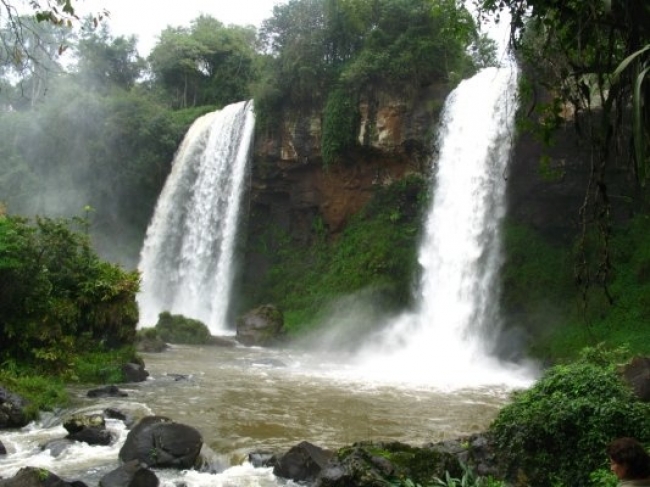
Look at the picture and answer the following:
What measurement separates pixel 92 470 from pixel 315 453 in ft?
9.08

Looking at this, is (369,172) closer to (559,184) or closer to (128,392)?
(559,184)

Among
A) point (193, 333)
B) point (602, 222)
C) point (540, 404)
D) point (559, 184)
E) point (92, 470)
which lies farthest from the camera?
point (193, 333)

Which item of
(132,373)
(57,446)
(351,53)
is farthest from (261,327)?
(57,446)

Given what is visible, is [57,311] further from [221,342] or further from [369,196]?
[369,196]

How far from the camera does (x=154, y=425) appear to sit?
337 inches

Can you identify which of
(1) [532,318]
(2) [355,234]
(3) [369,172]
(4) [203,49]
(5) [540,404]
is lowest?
(5) [540,404]

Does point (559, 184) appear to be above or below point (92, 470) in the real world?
above

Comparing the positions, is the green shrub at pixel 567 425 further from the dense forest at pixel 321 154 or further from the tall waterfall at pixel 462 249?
the tall waterfall at pixel 462 249

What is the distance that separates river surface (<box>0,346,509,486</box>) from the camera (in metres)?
8.47

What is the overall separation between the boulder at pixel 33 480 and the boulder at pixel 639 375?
7.19 meters

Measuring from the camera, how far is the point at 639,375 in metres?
9.15

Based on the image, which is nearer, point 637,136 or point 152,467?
point 637,136

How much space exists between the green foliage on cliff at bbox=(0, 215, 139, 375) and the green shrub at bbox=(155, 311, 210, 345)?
6.80 m

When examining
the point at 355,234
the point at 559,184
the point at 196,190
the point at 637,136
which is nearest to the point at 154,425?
the point at 637,136
